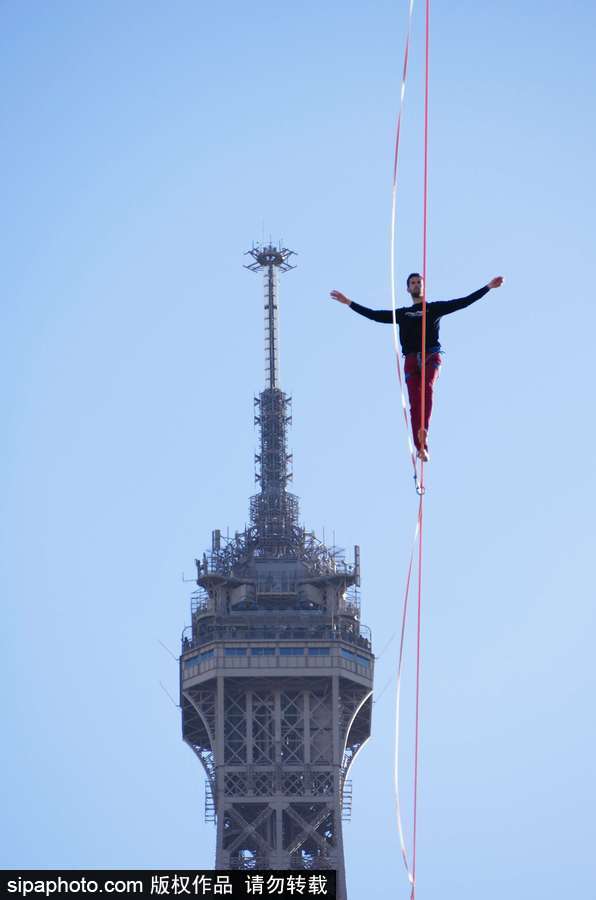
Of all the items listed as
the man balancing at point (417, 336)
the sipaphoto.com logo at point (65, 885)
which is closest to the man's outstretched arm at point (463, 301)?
the man balancing at point (417, 336)

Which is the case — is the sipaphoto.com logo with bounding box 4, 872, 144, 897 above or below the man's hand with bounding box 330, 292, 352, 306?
below

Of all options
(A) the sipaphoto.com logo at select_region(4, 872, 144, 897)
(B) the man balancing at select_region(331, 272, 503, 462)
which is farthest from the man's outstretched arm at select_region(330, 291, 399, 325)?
(A) the sipaphoto.com logo at select_region(4, 872, 144, 897)

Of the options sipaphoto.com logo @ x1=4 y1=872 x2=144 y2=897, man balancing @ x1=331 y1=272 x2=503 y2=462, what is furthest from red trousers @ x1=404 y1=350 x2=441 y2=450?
sipaphoto.com logo @ x1=4 y1=872 x2=144 y2=897

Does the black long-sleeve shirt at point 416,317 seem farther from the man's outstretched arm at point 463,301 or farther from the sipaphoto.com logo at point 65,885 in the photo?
the sipaphoto.com logo at point 65,885

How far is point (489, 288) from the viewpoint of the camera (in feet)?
253

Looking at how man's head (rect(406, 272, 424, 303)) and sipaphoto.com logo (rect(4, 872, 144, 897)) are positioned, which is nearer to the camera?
man's head (rect(406, 272, 424, 303))

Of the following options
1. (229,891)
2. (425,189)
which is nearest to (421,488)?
(425,189)

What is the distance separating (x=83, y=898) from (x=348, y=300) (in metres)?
26.1

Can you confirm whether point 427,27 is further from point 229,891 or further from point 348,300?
point 229,891

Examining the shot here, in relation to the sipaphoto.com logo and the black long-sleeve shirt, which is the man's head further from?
the sipaphoto.com logo

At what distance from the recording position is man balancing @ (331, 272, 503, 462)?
256 ft

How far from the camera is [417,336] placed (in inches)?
3118

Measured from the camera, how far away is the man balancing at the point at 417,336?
7806 centimetres

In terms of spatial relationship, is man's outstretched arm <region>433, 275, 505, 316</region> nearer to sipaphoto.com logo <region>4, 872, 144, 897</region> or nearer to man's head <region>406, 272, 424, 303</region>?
man's head <region>406, 272, 424, 303</region>
